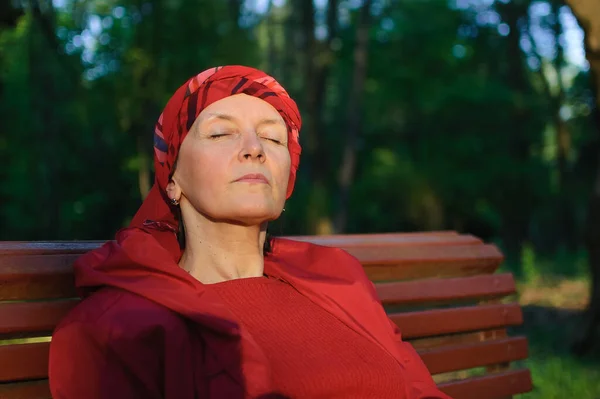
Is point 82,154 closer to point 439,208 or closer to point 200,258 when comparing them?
point 439,208

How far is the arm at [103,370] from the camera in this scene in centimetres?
212

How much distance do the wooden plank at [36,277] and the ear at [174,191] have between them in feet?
1.16

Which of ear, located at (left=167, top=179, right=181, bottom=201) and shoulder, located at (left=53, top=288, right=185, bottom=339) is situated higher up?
ear, located at (left=167, top=179, right=181, bottom=201)

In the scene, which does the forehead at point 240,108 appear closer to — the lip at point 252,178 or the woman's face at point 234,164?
the woman's face at point 234,164

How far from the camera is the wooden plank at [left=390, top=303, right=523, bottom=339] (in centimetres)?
347

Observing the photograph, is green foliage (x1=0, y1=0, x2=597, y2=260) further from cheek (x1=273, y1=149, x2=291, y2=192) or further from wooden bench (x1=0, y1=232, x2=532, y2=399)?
cheek (x1=273, y1=149, x2=291, y2=192)

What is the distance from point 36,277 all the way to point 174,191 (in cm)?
48

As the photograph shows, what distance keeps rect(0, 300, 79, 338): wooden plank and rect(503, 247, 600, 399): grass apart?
14.3 feet

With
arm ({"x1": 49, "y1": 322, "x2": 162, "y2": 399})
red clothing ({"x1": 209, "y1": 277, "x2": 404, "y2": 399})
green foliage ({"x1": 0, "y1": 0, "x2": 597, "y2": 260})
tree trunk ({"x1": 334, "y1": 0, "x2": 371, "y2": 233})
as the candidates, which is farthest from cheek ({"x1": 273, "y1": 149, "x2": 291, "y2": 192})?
tree trunk ({"x1": 334, "y1": 0, "x2": 371, "y2": 233})

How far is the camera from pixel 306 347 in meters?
2.47

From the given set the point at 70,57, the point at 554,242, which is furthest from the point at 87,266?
the point at 554,242

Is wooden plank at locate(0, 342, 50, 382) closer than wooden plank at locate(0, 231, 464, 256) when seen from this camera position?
Yes

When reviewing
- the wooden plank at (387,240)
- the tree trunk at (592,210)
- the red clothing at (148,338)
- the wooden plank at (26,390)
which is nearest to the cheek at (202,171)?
the red clothing at (148,338)

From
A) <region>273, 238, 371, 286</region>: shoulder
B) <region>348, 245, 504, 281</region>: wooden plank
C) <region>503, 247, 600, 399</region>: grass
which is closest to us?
<region>273, 238, 371, 286</region>: shoulder
